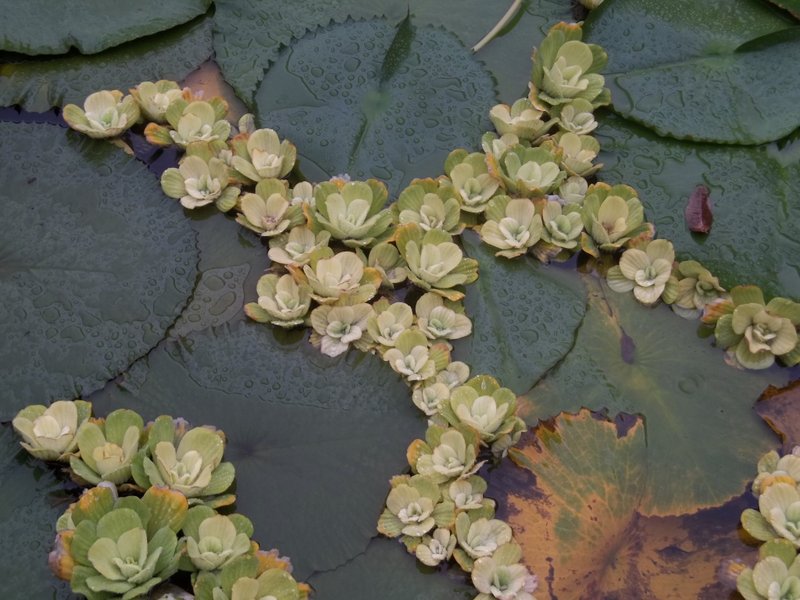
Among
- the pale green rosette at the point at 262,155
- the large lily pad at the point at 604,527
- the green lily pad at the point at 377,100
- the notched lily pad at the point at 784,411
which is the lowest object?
the large lily pad at the point at 604,527

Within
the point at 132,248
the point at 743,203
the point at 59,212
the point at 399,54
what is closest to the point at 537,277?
the point at 743,203

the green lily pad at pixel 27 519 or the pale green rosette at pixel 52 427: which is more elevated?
the pale green rosette at pixel 52 427

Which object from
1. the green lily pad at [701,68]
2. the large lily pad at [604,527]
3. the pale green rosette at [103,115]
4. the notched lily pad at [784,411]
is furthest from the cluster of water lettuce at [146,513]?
the green lily pad at [701,68]

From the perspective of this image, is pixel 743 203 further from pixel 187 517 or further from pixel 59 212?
pixel 59 212

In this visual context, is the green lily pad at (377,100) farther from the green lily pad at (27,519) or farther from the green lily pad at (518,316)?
the green lily pad at (27,519)

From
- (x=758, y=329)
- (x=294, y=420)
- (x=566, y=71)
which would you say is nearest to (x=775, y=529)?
(x=758, y=329)

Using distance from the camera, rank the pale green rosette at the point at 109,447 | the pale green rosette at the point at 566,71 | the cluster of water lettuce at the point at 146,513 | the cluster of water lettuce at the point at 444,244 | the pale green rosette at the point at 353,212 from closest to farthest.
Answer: the cluster of water lettuce at the point at 146,513, the pale green rosette at the point at 109,447, the cluster of water lettuce at the point at 444,244, the pale green rosette at the point at 353,212, the pale green rosette at the point at 566,71

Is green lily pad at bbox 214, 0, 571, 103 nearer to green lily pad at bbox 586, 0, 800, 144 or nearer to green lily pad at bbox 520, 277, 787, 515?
green lily pad at bbox 586, 0, 800, 144
